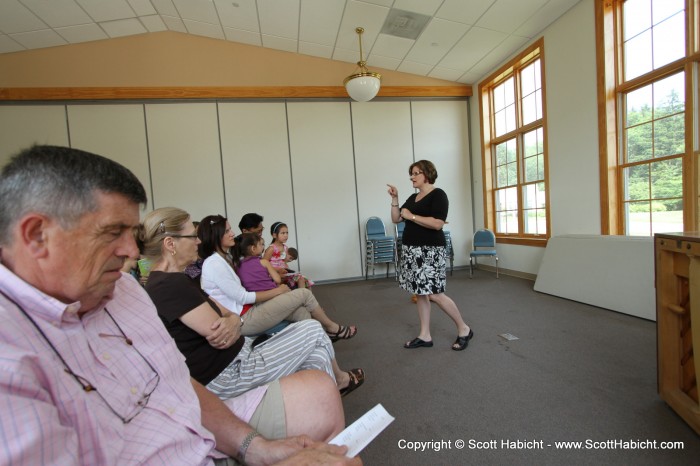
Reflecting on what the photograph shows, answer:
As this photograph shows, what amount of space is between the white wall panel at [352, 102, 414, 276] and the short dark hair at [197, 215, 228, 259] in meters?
3.70

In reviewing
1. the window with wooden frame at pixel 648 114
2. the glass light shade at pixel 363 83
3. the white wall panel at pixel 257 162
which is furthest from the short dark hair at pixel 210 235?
the window with wooden frame at pixel 648 114

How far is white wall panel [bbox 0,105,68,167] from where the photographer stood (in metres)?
4.69

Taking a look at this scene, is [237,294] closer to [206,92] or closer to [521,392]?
[521,392]

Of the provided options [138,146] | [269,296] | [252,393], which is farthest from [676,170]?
[138,146]

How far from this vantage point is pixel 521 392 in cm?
180

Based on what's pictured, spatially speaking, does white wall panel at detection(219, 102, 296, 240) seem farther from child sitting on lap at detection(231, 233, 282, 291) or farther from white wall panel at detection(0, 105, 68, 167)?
child sitting on lap at detection(231, 233, 282, 291)

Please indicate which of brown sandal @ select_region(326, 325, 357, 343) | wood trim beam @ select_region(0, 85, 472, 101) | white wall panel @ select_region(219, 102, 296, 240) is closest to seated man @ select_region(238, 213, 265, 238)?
brown sandal @ select_region(326, 325, 357, 343)

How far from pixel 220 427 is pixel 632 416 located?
1901 mm

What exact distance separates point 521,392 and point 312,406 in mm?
1434

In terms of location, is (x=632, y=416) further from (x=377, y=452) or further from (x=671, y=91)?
(x=671, y=91)

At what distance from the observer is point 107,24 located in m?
4.50

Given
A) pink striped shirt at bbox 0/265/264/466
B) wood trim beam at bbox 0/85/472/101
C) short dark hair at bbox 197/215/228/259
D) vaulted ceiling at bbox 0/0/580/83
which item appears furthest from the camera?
wood trim beam at bbox 0/85/472/101

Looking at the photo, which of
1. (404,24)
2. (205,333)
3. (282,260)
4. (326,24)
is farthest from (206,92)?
(205,333)

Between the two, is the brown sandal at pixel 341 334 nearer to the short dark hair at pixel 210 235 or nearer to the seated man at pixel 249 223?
the short dark hair at pixel 210 235
